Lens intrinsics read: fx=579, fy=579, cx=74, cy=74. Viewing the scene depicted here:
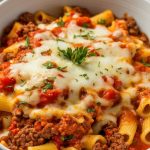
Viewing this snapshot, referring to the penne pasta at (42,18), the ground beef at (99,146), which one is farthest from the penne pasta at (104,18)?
the ground beef at (99,146)

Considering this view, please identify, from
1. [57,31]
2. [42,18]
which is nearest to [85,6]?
[42,18]

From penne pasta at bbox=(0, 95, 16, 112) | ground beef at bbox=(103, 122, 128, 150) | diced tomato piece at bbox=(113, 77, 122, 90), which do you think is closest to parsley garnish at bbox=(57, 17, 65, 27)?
diced tomato piece at bbox=(113, 77, 122, 90)

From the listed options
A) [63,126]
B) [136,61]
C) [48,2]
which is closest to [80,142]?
[63,126]

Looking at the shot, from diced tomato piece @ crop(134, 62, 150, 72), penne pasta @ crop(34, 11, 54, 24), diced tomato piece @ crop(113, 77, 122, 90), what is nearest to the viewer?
diced tomato piece @ crop(113, 77, 122, 90)

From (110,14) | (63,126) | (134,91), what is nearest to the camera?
(63,126)

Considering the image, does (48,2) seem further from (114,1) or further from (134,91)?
(134,91)

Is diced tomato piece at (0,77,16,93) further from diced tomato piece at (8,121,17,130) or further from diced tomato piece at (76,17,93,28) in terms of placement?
diced tomato piece at (76,17,93,28)
